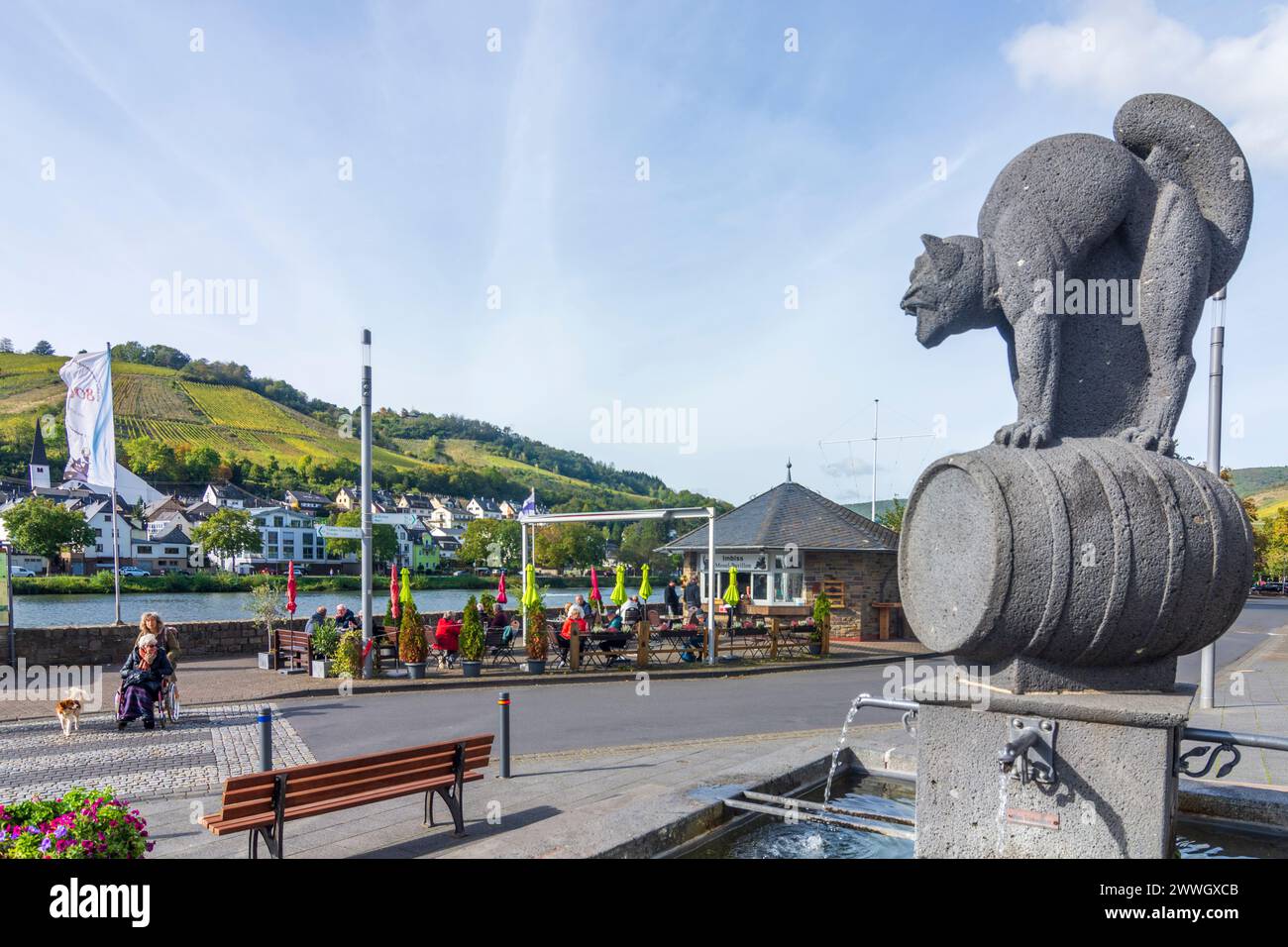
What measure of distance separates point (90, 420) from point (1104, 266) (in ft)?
68.1

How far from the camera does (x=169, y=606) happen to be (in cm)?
A: 4500

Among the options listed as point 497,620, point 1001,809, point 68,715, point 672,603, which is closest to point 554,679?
point 497,620

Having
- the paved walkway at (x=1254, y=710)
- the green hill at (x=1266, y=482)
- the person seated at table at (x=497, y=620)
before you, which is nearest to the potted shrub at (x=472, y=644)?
the person seated at table at (x=497, y=620)

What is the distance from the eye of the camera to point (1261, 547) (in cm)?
6762

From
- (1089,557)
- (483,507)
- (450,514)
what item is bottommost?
(1089,557)

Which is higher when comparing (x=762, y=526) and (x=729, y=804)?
(x=762, y=526)

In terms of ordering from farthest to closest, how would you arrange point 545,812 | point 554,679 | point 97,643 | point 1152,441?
point 97,643 → point 554,679 → point 545,812 → point 1152,441

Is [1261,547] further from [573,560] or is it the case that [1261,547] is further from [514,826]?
[514,826]

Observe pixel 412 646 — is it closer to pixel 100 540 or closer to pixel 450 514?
pixel 100 540

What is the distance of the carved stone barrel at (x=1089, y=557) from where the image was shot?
143 inches

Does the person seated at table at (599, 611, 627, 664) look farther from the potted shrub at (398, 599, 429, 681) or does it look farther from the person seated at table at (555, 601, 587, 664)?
the potted shrub at (398, 599, 429, 681)
